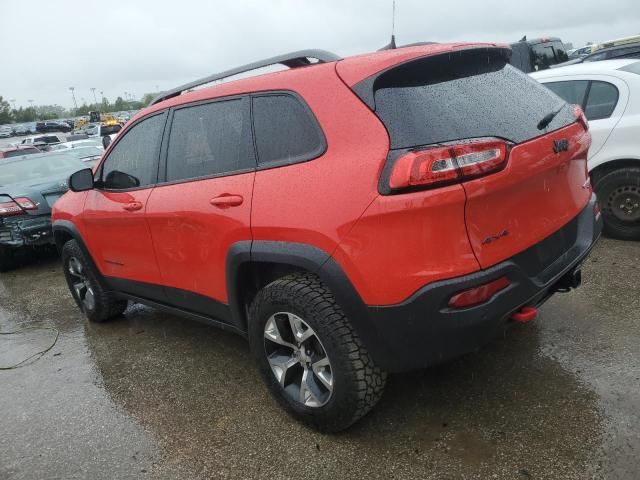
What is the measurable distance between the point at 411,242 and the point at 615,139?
3.49 m

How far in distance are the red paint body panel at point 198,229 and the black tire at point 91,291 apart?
115 cm

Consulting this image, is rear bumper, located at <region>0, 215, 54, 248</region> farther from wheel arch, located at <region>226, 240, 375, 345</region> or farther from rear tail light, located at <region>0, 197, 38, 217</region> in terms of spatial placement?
wheel arch, located at <region>226, 240, 375, 345</region>

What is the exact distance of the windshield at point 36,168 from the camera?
7.57m

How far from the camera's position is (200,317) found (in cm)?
334

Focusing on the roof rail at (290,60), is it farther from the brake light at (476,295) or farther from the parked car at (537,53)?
the parked car at (537,53)

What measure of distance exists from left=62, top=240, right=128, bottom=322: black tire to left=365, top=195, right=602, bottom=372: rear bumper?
277 centimetres

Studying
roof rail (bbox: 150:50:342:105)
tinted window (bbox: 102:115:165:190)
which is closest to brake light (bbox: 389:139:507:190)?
roof rail (bbox: 150:50:342:105)

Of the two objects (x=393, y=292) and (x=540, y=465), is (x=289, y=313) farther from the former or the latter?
(x=540, y=465)

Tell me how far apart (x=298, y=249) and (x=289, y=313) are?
1.12 feet

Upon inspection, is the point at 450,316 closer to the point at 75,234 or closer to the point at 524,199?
the point at 524,199

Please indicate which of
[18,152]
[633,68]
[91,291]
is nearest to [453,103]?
[91,291]

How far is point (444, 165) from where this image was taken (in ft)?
6.83

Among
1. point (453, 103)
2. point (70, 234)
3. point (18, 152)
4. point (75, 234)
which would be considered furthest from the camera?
point (18, 152)

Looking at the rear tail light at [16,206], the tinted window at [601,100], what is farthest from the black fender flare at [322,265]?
the rear tail light at [16,206]
